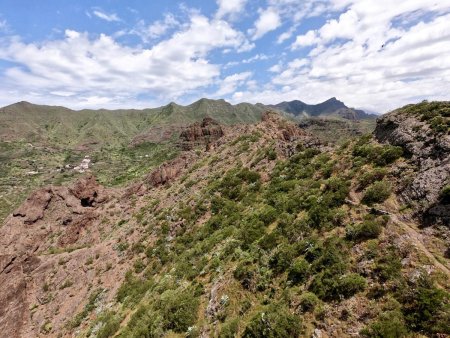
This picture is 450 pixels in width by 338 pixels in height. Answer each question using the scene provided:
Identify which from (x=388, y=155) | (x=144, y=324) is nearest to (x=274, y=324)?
(x=144, y=324)

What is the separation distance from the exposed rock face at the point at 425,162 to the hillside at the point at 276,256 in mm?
78

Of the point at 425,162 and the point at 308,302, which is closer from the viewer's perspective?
the point at 308,302

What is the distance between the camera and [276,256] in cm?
1820

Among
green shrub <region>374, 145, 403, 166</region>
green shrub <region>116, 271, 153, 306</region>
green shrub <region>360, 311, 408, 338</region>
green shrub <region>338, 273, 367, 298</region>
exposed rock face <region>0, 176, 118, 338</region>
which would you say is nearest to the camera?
green shrub <region>360, 311, 408, 338</region>

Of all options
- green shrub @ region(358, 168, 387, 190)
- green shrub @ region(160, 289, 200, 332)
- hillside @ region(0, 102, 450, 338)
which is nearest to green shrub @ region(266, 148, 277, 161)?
hillside @ region(0, 102, 450, 338)

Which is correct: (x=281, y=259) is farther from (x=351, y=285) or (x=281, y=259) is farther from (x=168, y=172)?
(x=168, y=172)

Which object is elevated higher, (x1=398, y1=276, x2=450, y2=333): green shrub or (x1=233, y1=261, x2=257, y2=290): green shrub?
(x1=398, y1=276, x2=450, y2=333): green shrub

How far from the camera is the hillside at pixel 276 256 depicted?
1322 centimetres

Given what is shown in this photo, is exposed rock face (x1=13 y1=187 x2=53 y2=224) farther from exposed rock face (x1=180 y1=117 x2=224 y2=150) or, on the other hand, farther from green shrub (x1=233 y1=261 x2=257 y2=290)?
exposed rock face (x1=180 y1=117 x2=224 y2=150)

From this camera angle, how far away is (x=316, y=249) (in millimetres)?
16766

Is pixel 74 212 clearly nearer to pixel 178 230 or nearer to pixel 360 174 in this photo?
pixel 178 230

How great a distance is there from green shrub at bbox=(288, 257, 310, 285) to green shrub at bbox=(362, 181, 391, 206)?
5.71 meters

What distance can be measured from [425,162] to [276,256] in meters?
10.7

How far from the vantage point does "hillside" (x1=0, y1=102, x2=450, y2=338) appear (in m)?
13.2
